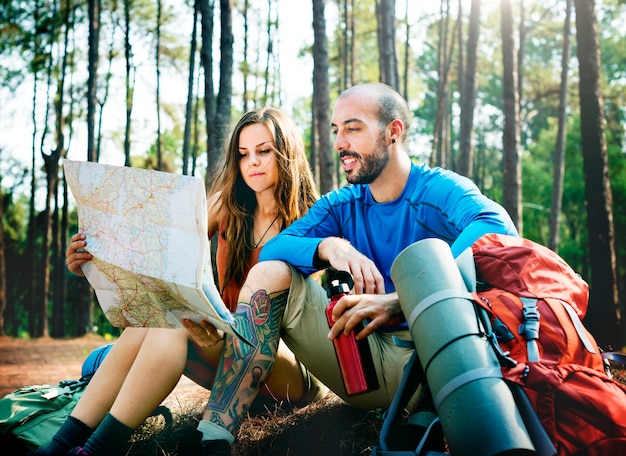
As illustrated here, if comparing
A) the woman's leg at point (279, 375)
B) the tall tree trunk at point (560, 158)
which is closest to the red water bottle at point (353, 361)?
the woman's leg at point (279, 375)

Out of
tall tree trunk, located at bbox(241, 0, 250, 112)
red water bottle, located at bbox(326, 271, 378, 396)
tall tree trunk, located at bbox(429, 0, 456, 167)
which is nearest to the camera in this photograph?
red water bottle, located at bbox(326, 271, 378, 396)

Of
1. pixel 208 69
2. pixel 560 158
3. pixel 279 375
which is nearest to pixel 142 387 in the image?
pixel 279 375

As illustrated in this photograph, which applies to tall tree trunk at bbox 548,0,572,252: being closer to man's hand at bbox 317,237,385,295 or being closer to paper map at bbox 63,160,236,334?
man's hand at bbox 317,237,385,295

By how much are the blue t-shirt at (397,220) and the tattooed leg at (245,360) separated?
0.27m

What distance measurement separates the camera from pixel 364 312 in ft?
6.72

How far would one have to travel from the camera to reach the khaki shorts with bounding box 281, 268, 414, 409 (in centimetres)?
242

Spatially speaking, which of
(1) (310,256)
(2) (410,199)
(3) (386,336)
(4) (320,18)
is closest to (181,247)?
(1) (310,256)

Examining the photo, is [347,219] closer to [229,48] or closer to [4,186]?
[229,48]

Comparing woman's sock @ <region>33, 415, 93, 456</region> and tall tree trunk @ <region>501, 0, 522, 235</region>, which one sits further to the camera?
tall tree trunk @ <region>501, 0, 522, 235</region>

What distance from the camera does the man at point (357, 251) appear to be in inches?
88.9

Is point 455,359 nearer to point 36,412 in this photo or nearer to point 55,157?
point 36,412

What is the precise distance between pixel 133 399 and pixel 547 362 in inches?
58.0

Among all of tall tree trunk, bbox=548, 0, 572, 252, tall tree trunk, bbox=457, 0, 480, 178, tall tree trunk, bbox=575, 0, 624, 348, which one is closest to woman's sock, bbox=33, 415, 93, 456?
tall tree trunk, bbox=575, 0, 624, 348

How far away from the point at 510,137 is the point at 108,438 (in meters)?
7.31
